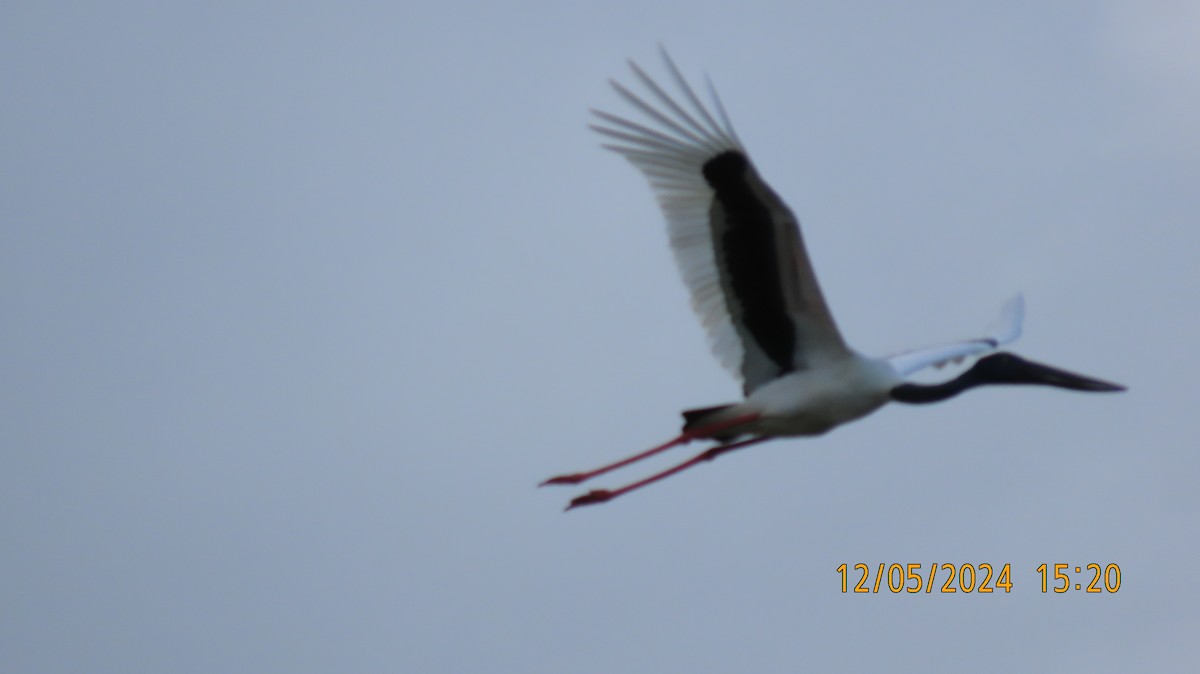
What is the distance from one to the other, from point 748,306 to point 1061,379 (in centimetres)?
348

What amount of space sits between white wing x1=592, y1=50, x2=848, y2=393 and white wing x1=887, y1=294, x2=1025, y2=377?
1039mm

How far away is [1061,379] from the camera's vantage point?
696 inches

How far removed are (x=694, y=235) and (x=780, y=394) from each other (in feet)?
4.95

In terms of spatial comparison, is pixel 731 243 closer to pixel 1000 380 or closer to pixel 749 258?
pixel 749 258

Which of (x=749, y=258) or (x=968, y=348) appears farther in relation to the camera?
(x=968, y=348)

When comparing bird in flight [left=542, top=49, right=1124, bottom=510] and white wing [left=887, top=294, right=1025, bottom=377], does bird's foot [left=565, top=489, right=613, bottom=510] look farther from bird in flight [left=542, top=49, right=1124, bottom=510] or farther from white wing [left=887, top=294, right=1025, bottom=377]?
white wing [left=887, top=294, right=1025, bottom=377]

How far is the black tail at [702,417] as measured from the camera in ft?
53.2

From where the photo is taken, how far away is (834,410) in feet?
52.3

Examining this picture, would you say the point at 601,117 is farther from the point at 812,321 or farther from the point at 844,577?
the point at 844,577

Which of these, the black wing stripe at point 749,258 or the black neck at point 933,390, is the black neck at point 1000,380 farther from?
the black wing stripe at point 749,258

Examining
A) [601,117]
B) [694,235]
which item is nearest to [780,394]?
[694,235]

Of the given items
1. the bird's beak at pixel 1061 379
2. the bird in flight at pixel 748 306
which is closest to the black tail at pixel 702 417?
the bird in flight at pixel 748 306

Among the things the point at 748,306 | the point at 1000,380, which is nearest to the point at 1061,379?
the point at 1000,380

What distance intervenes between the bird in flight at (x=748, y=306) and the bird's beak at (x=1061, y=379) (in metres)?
0.39
